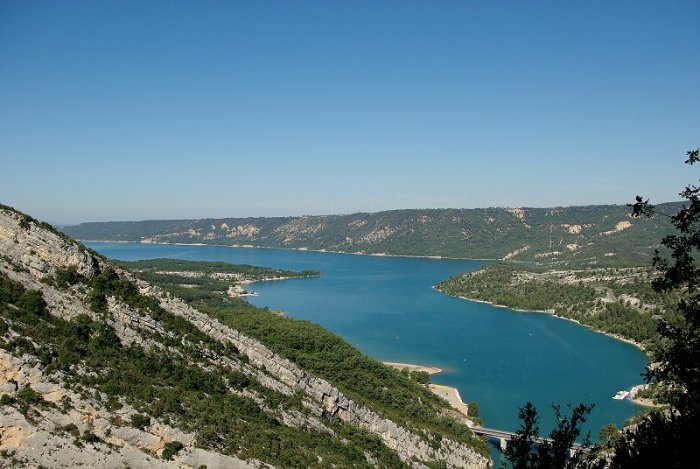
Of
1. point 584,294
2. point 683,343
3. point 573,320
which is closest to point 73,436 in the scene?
point 683,343

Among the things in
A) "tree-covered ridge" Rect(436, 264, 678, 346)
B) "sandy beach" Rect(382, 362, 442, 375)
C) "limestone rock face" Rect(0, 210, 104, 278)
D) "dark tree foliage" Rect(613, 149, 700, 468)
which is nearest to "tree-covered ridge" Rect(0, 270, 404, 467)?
"limestone rock face" Rect(0, 210, 104, 278)

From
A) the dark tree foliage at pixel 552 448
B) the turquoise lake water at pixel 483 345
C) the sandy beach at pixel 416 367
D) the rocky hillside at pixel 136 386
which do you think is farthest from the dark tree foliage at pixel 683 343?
the sandy beach at pixel 416 367

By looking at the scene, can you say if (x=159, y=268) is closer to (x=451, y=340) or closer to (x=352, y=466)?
(x=451, y=340)

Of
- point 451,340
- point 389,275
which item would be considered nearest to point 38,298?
point 451,340

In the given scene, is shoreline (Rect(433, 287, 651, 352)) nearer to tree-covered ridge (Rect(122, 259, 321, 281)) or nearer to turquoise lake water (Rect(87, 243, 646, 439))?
turquoise lake water (Rect(87, 243, 646, 439))

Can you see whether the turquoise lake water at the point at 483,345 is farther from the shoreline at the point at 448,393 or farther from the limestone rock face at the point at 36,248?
the limestone rock face at the point at 36,248

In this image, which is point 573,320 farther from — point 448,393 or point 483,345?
point 448,393
